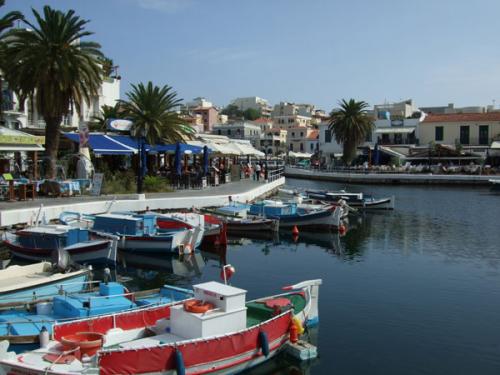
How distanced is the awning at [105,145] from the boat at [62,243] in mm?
14090

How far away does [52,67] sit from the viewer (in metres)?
34.2

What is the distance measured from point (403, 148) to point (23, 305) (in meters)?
84.9

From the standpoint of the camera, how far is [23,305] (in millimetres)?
15305

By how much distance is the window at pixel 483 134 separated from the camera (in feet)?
293

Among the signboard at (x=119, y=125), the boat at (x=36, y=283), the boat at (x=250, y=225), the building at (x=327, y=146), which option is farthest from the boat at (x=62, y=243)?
the building at (x=327, y=146)

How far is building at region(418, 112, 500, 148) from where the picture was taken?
88.9 metres

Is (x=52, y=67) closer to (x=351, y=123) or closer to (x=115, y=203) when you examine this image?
(x=115, y=203)

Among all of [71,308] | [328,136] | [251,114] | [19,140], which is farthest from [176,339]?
[251,114]

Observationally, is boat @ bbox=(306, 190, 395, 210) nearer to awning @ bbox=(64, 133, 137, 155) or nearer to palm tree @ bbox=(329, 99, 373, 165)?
awning @ bbox=(64, 133, 137, 155)

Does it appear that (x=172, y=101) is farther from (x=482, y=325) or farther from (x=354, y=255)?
(x=482, y=325)

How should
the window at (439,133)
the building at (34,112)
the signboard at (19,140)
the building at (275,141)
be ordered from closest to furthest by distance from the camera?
the signboard at (19,140)
the building at (34,112)
the window at (439,133)
the building at (275,141)

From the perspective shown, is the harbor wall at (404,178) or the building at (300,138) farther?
the building at (300,138)

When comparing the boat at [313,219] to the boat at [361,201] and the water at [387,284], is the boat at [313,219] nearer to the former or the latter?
the water at [387,284]

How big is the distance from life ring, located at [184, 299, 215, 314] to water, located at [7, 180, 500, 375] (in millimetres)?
1949
